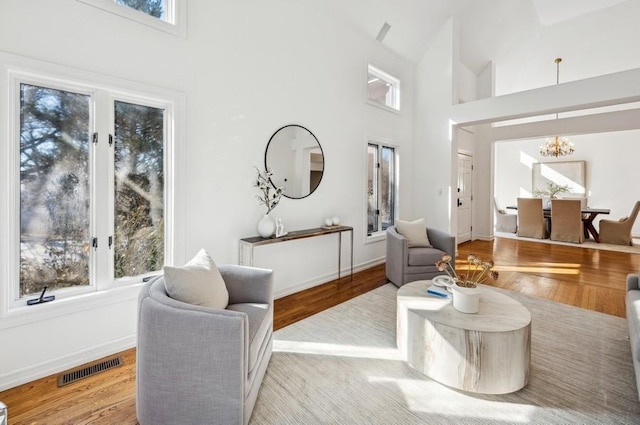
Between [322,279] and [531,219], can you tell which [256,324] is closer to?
[322,279]

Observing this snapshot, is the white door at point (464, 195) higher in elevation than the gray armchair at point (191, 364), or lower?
higher

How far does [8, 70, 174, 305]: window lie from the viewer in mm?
2100

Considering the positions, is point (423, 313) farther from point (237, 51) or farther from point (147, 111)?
point (237, 51)

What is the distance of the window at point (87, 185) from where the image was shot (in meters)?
2.10

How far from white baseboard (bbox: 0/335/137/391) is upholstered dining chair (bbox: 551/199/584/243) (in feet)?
27.8

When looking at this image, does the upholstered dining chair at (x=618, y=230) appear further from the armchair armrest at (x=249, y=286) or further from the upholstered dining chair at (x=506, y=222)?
the armchair armrest at (x=249, y=286)

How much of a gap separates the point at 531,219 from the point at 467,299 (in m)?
6.89

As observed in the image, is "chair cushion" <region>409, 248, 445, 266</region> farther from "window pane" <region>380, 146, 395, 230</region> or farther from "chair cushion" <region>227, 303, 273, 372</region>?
"chair cushion" <region>227, 303, 273, 372</region>

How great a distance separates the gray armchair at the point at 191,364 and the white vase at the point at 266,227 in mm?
1657

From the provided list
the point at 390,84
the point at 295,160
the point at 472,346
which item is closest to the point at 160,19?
the point at 295,160

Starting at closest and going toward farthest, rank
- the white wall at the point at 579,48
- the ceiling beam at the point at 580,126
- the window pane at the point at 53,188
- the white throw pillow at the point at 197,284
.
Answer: the white throw pillow at the point at 197,284
the window pane at the point at 53,188
the ceiling beam at the point at 580,126
the white wall at the point at 579,48

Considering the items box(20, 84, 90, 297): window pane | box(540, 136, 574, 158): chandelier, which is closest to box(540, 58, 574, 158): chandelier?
box(540, 136, 574, 158): chandelier

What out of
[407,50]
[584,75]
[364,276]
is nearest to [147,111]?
[364,276]

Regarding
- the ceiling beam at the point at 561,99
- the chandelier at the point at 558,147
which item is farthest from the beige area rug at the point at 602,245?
the ceiling beam at the point at 561,99
